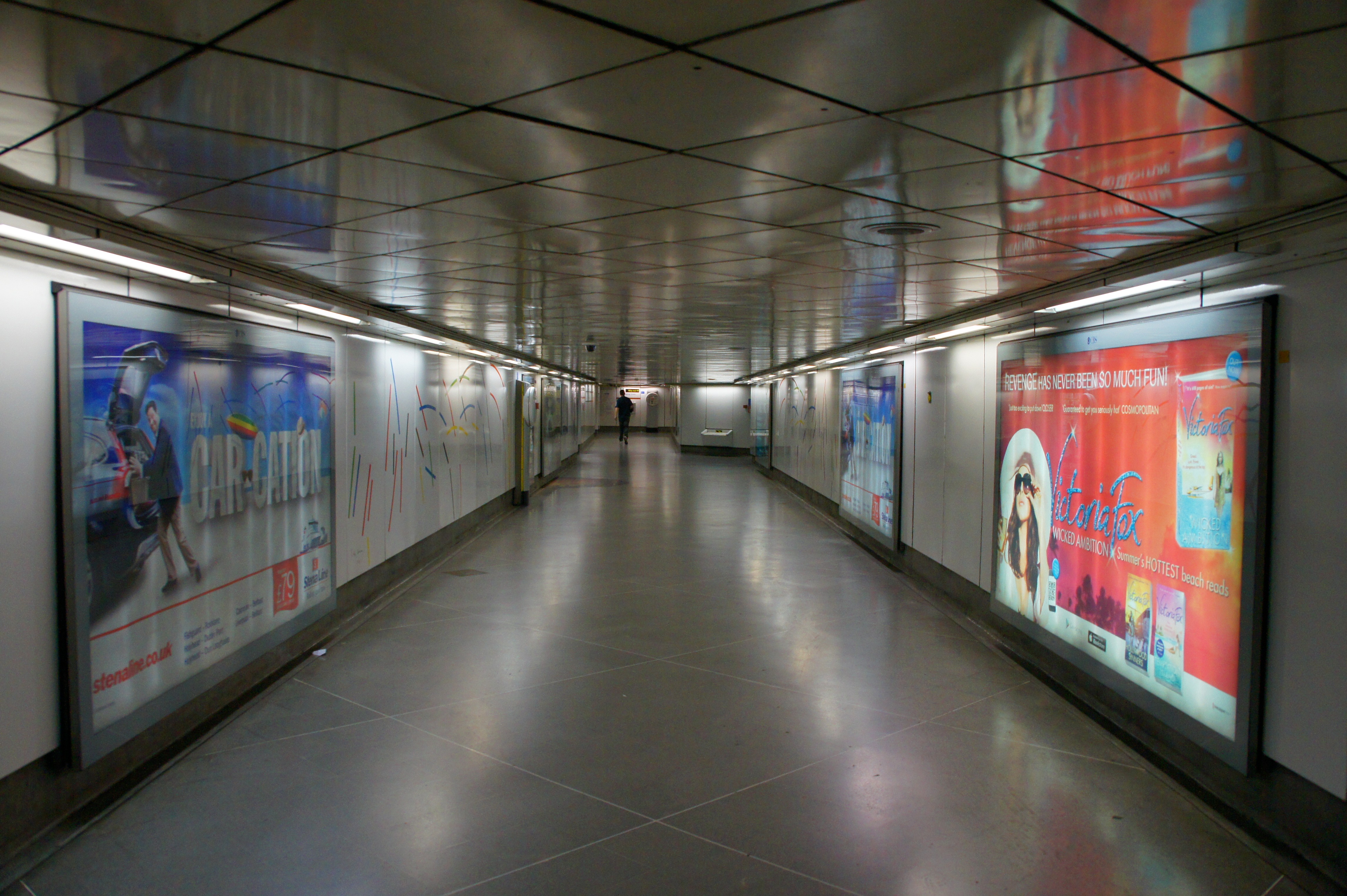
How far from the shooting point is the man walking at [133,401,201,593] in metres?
4.02

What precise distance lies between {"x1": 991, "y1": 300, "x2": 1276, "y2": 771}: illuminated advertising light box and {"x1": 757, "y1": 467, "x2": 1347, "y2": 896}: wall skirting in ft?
0.40

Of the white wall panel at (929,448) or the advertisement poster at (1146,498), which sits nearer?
the advertisement poster at (1146,498)

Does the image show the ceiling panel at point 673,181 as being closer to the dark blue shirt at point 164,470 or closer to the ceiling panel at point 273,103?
the ceiling panel at point 273,103

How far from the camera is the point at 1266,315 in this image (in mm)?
3547

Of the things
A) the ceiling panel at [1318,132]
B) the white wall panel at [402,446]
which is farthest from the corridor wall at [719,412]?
the ceiling panel at [1318,132]

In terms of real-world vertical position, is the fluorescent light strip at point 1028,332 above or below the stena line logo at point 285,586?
above

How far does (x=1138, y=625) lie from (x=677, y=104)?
4141 millimetres

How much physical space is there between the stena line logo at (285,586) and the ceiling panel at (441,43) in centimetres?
446

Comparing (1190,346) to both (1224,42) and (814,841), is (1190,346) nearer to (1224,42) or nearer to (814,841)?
(1224,42)

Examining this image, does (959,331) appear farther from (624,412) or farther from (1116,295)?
(624,412)

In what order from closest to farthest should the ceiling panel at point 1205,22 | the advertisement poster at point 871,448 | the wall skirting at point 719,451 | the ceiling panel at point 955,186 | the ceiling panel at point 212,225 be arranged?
the ceiling panel at point 1205,22 < the ceiling panel at point 955,186 < the ceiling panel at point 212,225 < the advertisement poster at point 871,448 < the wall skirting at point 719,451

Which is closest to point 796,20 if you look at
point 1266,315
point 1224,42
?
point 1224,42

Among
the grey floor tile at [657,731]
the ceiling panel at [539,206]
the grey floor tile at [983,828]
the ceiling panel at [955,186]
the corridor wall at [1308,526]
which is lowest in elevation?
the grey floor tile at [983,828]

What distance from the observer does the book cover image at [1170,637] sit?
4.11m
